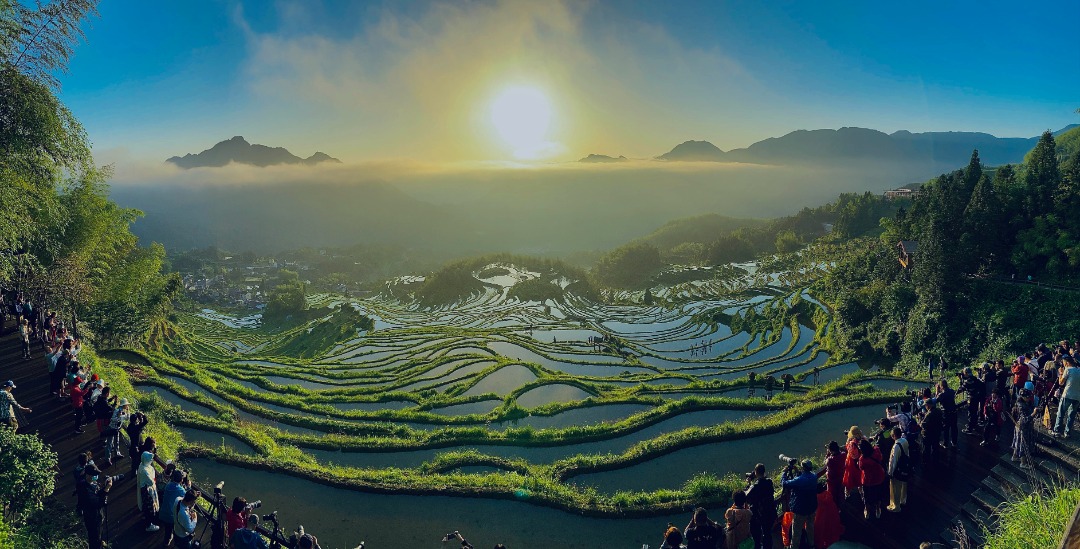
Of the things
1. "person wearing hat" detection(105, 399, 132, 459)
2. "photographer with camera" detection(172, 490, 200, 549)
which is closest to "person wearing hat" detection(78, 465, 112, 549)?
"photographer with camera" detection(172, 490, 200, 549)

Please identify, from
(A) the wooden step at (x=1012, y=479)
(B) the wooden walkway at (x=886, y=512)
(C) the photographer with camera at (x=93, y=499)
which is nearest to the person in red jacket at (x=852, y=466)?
(B) the wooden walkway at (x=886, y=512)

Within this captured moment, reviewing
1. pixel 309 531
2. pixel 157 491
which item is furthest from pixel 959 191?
pixel 157 491

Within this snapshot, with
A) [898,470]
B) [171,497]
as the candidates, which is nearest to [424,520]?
[171,497]

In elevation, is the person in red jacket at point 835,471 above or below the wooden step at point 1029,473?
above

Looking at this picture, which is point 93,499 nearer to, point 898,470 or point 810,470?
point 810,470

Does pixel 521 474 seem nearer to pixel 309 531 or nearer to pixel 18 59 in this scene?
pixel 309 531

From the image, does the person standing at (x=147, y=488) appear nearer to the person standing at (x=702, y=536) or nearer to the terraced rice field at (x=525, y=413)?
the terraced rice field at (x=525, y=413)

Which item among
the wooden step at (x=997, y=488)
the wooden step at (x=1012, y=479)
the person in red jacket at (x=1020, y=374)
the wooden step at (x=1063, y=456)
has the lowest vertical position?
the wooden step at (x=997, y=488)
